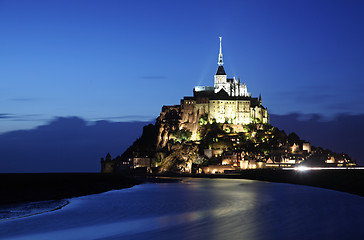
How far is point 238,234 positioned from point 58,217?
30.9ft

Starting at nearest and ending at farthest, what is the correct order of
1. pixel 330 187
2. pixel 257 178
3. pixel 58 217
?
pixel 58 217 < pixel 330 187 < pixel 257 178

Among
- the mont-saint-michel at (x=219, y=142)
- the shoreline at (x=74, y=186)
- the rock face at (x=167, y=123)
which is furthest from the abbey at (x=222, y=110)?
the shoreline at (x=74, y=186)

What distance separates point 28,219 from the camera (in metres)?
19.8

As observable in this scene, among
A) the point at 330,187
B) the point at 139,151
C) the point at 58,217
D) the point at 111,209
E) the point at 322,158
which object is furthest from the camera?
the point at 139,151

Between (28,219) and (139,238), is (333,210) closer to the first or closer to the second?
(139,238)

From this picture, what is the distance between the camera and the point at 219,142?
332 feet

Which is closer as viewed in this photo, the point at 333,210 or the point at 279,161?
the point at 333,210

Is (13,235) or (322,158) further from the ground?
(322,158)

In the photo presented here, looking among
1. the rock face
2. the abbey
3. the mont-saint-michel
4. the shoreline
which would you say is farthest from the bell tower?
the shoreline

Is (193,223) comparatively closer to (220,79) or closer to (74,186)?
(74,186)

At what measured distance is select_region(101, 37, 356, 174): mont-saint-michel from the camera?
91500 mm

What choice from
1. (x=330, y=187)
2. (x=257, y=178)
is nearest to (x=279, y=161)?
(x=257, y=178)

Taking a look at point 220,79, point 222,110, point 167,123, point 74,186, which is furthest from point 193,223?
point 220,79

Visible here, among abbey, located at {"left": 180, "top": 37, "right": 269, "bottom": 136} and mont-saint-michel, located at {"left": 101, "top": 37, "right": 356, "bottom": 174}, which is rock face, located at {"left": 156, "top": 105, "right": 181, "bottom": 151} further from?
abbey, located at {"left": 180, "top": 37, "right": 269, "bottom": 136}
